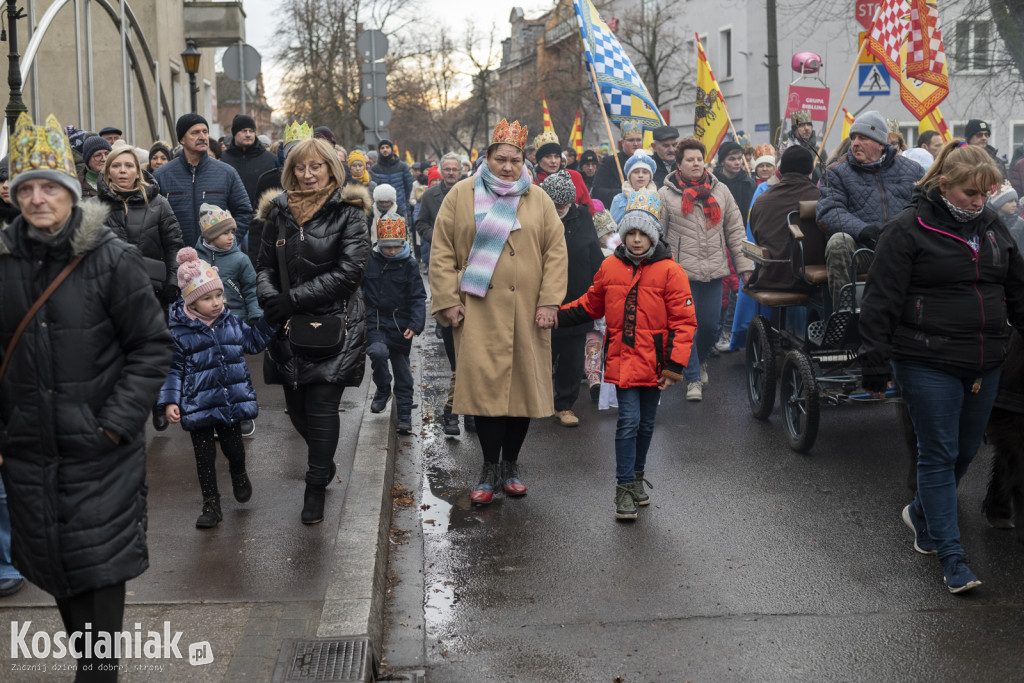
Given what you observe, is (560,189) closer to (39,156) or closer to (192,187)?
(192,187)

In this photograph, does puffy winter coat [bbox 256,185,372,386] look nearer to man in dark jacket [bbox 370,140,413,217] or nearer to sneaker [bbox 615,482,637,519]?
sneaker [bbox 615,482,637,519]

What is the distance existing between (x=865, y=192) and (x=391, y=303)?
11.3 ft

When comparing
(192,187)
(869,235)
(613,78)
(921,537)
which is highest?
(613,78)

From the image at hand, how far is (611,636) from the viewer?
476cm

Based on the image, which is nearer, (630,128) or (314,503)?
(314,503)

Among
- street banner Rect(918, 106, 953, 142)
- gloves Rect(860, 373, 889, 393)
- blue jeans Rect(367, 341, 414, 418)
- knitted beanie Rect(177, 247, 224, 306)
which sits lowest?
blue jeans Rect(367, 341, 414, 418)

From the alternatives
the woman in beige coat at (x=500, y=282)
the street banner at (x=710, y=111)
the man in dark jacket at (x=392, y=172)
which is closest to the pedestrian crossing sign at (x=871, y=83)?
the street banner at (x=710, y=111)

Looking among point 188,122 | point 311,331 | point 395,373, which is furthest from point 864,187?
point 188,122

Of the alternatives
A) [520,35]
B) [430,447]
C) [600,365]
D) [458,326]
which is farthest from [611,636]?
[520,35]

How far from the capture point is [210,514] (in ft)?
19.5

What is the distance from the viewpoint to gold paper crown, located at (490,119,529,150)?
6664 millimetres

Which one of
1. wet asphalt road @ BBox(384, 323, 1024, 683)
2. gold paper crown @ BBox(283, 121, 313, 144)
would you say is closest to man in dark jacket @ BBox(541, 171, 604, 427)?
wet asphalt road @ BBox(384, 323, 1024, 683)

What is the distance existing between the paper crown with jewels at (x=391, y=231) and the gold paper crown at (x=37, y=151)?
15.1 feet

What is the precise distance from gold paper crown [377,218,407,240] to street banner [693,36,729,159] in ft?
26.4
